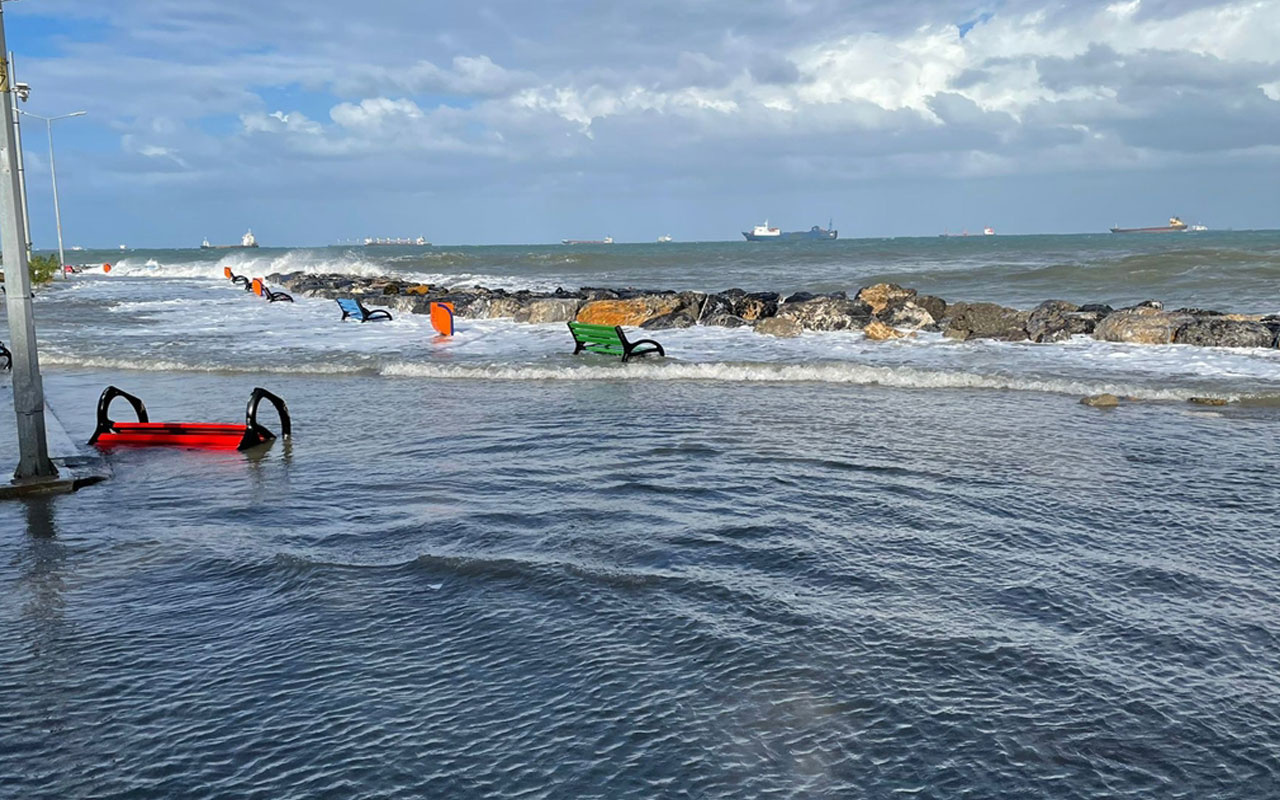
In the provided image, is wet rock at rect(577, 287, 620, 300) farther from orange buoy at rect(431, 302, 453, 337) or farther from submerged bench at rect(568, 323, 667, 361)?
submerged bench at rect(568, 323, 667, 361)

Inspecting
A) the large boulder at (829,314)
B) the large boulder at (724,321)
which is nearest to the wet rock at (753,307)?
the large boulder at (724,321)

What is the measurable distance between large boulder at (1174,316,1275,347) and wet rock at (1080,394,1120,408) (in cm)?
674

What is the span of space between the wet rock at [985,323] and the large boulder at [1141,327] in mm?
1427

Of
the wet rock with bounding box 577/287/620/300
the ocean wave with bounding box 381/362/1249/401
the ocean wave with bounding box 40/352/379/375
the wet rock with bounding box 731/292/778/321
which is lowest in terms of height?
the ocean wave with bounding box 381/362/1249/401

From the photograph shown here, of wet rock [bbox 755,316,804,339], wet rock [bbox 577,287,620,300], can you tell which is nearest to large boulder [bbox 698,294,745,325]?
wet rock [bbox 755,316,804,339]

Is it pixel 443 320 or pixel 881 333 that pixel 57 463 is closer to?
pixel 443 320

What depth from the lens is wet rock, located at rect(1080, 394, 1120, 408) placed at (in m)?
11.4

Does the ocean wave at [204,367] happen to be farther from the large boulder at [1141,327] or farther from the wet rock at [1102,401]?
the large boulder at [1141,327]

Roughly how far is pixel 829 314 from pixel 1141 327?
20.4 ft

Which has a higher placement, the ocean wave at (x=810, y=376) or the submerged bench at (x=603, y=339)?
the submerged bench at (x=603, y=339)

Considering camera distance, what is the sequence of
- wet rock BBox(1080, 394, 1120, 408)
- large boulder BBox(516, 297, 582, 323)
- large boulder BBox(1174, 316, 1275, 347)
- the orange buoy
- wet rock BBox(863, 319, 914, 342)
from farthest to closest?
large boulder BBox(516, 297, 582, 323)
the orange buoy
wet rock BBox(863, 319, 914, 342)
large boulder BBox(1174, 316, 1275, 347)
wet rock BBox(1080, 394, 1120, 408)

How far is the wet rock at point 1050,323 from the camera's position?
1847 cm

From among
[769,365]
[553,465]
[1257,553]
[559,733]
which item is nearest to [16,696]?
[559,733]

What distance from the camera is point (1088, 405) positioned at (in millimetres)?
11516
